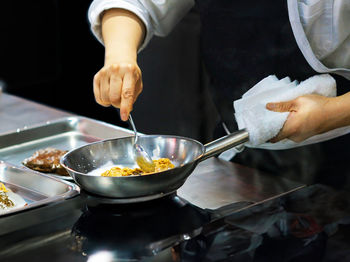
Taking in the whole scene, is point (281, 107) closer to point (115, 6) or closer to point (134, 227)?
point (134, 227)

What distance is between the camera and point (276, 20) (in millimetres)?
1542

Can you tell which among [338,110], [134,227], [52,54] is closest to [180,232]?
[134,227]

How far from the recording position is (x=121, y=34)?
59.5 inches

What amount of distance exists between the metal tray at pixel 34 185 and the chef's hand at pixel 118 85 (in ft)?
0.67

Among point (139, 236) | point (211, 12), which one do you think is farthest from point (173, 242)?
point (211, 12)

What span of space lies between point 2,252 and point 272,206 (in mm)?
526

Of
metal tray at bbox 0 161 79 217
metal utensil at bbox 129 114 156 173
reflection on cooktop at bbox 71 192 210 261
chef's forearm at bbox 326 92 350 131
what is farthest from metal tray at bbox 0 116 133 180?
chef's forearm at bbox 326 92 350 131

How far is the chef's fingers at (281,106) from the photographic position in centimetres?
122

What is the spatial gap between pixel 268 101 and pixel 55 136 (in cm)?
67

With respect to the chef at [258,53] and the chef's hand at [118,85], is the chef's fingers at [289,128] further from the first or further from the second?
the chef's hand at [118,85]

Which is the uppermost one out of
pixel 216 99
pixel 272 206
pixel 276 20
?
pixel 276 20

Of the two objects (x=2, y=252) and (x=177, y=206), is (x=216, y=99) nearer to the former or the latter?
(x=177, y=206)

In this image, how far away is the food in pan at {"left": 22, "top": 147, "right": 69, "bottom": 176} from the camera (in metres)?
1.37

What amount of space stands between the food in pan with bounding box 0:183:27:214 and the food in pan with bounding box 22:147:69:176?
0.14 m
